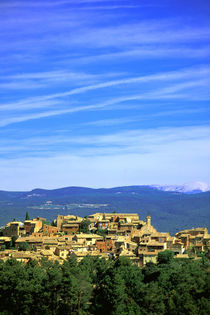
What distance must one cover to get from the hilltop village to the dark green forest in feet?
40.1

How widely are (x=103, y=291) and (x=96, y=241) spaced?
96.4 feet

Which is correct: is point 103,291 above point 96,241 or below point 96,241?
below

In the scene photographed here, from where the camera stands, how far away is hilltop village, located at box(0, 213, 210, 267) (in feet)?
282

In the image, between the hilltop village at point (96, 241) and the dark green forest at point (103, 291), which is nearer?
the dark green forest at point (103, 291)

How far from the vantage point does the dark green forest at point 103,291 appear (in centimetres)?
6144

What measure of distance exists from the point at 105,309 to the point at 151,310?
21.1ft

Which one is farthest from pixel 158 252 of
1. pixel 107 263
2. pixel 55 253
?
pixel 55 253

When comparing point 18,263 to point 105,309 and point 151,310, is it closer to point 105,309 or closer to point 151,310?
point 105,309

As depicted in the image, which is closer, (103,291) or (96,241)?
(103,291)

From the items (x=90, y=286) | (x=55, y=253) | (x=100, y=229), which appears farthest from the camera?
(x=100, y=229)

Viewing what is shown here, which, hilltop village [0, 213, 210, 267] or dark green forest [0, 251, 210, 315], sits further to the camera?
hilltop village [0, 213, 210, 267]

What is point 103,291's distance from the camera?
65.7 meters

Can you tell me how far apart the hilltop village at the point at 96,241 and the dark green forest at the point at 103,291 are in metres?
12.2

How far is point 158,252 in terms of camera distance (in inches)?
3243
